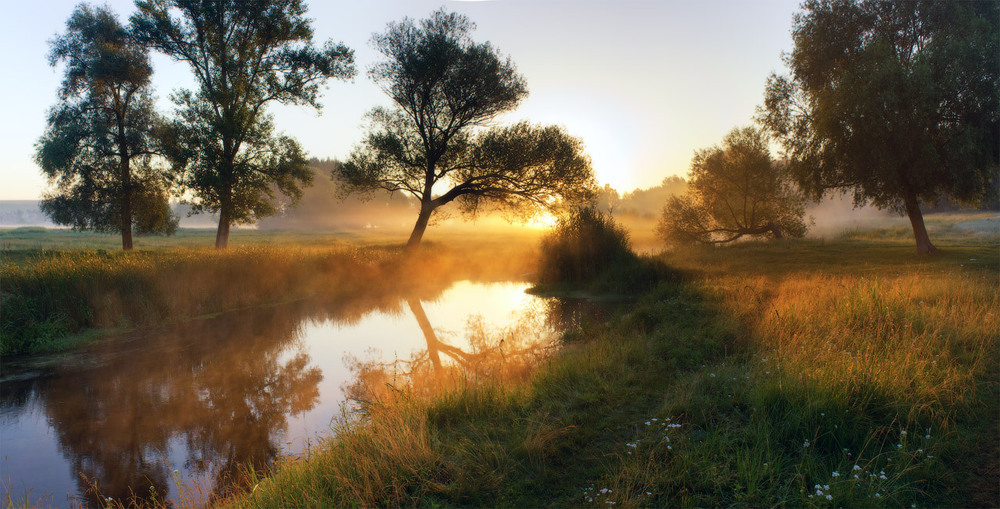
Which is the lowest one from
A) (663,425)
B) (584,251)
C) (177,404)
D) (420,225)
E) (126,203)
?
(177,404)

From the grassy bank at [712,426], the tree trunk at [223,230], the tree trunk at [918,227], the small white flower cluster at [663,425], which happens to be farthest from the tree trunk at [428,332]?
the tree trunk at [918,227]

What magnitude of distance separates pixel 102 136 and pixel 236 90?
21.7 ft

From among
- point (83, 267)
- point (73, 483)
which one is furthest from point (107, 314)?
point (73, 483)

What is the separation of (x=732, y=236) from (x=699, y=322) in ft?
83.7

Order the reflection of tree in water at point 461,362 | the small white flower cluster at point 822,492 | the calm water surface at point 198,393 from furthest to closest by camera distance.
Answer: the reflection of tree in water at point 461,362 → the calm water surface at point 198,393 → the small white flower cluster at point 822,492

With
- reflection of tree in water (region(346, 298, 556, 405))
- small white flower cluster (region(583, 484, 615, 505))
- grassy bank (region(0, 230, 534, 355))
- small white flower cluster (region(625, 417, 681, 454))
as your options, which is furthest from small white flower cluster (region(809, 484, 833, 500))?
grassy bank (region(0, 230, 534, 355))

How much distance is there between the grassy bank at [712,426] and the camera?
4.29 metres

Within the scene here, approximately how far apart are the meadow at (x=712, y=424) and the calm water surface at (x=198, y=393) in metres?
1.00

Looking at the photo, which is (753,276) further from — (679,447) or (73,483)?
(73,483)

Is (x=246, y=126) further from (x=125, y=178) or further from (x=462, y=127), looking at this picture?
(x=462, y=127)

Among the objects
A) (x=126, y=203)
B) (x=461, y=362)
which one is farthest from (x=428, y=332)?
(x=126, y=203)

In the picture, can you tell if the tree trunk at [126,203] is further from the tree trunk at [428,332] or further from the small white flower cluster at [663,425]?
the small white flower cluster at [663,425]

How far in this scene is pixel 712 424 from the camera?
210 inches

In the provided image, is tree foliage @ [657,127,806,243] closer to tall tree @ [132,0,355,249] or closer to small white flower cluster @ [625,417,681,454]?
tall tree @ [132,0,355,249]
